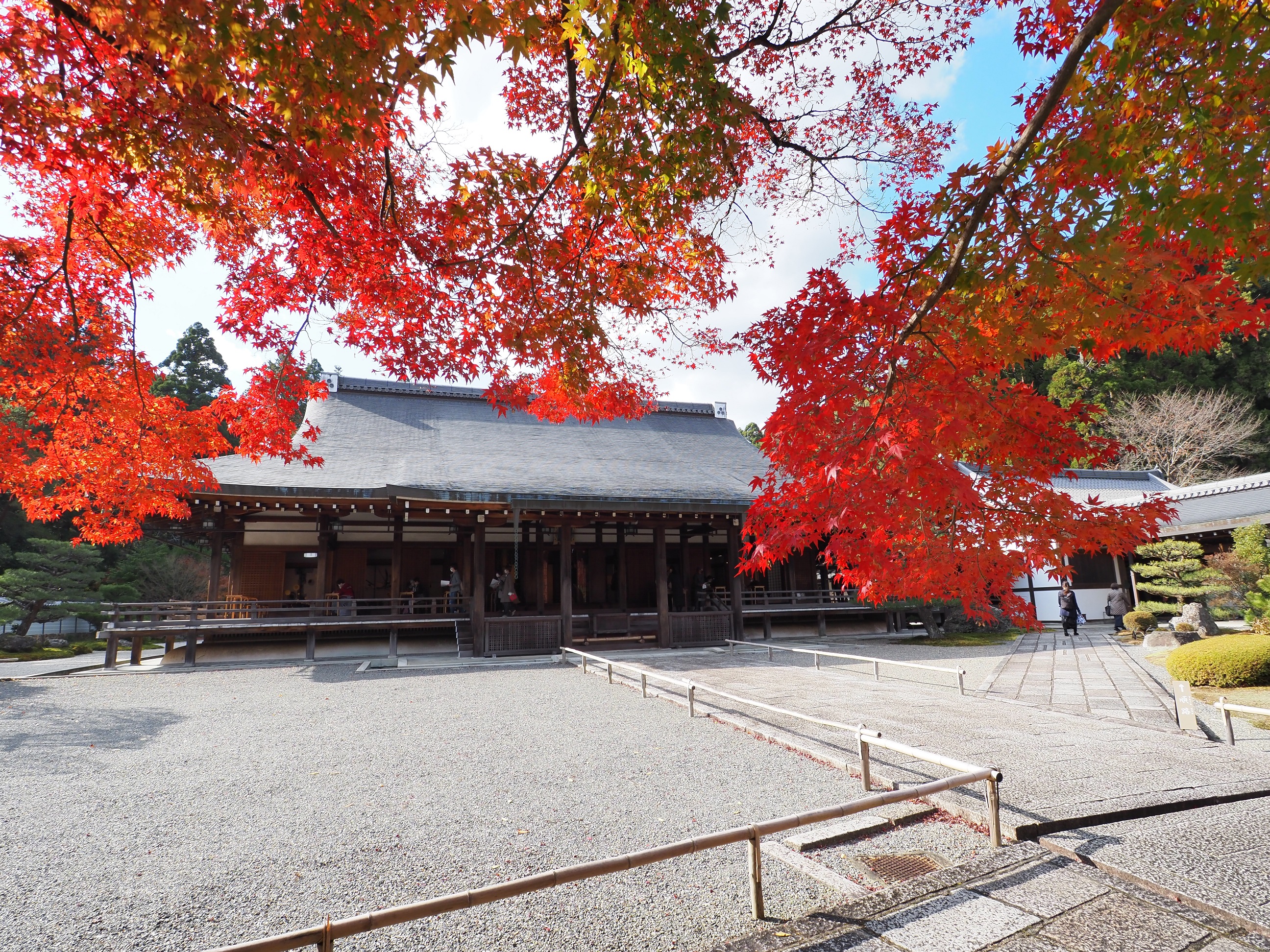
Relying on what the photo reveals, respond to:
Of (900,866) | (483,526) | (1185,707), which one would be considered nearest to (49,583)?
(483,526)

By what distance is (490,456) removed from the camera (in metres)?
15.5

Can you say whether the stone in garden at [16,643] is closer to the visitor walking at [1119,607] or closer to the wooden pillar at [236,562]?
the wooden pillar at [236,562]

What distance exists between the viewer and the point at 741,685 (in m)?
8.89

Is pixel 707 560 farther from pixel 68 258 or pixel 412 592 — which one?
pixel 68 258

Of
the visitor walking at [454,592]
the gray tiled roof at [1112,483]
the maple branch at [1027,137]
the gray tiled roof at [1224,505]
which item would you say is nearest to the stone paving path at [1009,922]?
the maple branch at [1027,137]

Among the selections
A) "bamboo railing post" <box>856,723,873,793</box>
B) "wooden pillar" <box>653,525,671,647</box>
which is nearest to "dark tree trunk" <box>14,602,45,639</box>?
"wooden pillar" <box>653,525,671,647</box>

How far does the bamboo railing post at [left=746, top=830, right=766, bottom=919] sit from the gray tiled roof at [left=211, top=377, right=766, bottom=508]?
9.92 m

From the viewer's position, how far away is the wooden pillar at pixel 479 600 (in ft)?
40.9

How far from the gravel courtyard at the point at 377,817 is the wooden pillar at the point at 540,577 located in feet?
21.3

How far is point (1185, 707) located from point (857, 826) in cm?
425

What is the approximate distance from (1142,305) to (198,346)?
3955 cm

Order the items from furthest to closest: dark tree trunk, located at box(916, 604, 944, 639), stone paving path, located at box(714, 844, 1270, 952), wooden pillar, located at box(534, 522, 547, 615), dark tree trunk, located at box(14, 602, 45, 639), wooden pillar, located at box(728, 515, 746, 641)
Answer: dark tree trunk, located at box(14, 602, 45, 639) < dark tree trunk, located at box(916, 604, 944, 639) < wooden pillar, located at box(534, 522, 547, 615) < wooden pillar, located at box(728, 515, 746, 641) < stone paving path, located at box(714, 844, 1270, 952)

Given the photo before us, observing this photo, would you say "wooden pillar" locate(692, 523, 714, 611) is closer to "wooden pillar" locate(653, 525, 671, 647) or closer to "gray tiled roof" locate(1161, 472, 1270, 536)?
"wooden pillar" locate(653, 525, 671, 647)

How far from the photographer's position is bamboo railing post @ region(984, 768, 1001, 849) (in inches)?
137
